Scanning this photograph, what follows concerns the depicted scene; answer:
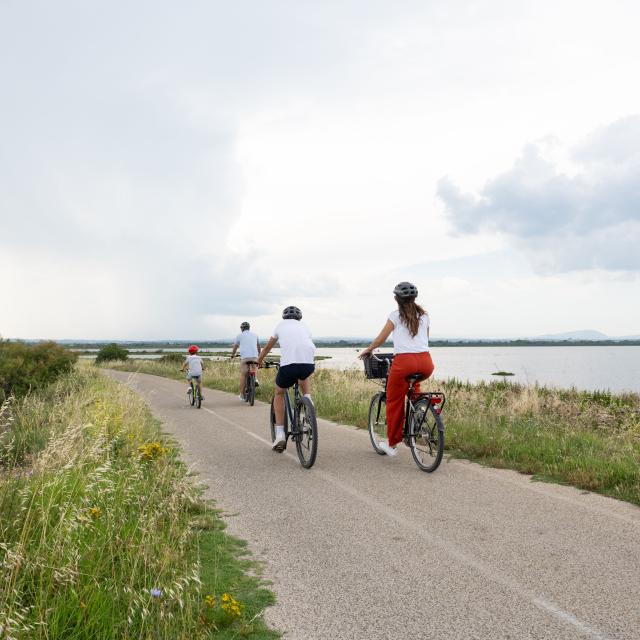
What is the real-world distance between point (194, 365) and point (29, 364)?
10.1 metres

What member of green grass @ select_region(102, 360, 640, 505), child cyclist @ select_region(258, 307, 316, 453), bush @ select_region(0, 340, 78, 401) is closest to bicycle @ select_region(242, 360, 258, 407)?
green grass @ select_region(102, 360, 640, 505)

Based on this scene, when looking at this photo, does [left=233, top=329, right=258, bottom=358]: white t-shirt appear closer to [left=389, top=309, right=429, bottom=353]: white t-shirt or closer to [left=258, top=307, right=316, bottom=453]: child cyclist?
[left=258, top=307, right=316, bottom=453]: child cyclist

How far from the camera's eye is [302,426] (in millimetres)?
8836

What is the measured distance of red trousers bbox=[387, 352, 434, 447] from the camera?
8094 millimetres

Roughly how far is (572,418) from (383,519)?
357 inches

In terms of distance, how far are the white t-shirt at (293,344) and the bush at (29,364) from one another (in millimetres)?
15589

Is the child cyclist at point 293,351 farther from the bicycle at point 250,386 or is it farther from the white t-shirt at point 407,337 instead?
the bicycle at point 250,386

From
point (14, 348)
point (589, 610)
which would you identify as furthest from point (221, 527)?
point (14, 348)

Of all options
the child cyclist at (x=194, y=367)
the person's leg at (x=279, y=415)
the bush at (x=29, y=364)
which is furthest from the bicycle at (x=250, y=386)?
the person's leg at (x=279, y=415)

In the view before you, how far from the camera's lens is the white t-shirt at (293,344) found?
8.76 metres

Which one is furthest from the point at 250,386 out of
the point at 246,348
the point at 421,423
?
the point at 421,423

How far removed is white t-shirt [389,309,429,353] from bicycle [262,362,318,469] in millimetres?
1474

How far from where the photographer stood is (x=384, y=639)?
3.53 meters

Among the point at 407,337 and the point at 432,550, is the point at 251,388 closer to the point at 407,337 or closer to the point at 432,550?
the point at 407,337
